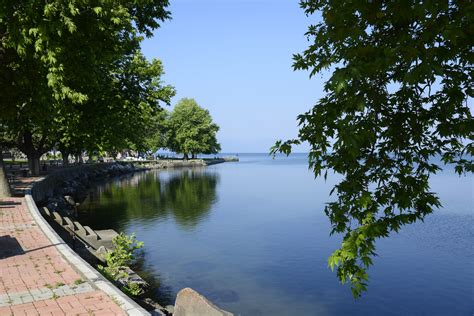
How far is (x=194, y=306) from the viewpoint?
31.7 feet

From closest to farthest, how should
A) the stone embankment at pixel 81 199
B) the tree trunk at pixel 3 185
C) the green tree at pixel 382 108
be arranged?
the green tree at pixel 382 108, the stone embankment at pixel 81 199, the tree trunk at pixel 3 185

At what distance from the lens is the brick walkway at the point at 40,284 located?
7848 mm

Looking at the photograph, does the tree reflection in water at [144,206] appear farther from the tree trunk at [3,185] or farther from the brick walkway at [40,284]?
the brick walkway at [40,284]

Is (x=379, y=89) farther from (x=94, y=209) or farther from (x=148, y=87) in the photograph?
(x=94, y=209)

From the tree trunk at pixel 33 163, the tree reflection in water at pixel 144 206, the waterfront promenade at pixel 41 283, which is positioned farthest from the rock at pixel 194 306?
the tree trunk at pixel 33 163

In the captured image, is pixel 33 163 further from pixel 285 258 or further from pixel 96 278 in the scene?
pixel 96 278

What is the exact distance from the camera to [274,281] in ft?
57.0

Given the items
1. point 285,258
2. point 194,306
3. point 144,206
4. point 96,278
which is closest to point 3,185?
point 285,258

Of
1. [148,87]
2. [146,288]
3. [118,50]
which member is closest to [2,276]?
[146,288]

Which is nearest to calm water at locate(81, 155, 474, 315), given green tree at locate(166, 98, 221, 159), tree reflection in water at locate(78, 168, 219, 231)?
tree reflection in water at locate(78, 168, 219, 231)

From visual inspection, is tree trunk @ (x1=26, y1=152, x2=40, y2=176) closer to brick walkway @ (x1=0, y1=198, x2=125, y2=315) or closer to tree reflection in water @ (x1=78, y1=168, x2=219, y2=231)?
tree reflection in water @ (x1=78, y1=168, x2=219, y2=231)

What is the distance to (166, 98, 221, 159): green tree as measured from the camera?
11281 cm

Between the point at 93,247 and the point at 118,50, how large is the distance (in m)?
9.33

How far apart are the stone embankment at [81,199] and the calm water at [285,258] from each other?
2646 mm
